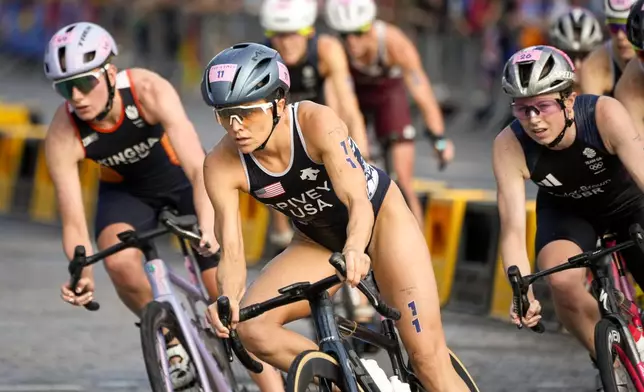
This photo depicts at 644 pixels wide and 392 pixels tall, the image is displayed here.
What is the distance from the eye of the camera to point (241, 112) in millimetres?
7277

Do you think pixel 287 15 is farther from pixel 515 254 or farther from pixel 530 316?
pixel 530 316

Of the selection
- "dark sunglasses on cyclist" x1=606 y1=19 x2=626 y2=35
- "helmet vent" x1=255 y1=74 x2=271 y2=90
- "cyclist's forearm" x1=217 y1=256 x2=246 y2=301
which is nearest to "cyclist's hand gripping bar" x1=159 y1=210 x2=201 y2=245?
"cyclist's forearm" x1=217 y1=256 x2=246 y2=301

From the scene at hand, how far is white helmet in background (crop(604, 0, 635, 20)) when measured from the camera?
1104 centimetres

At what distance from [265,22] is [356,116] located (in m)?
1.14

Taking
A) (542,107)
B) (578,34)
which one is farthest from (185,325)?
(578,34)

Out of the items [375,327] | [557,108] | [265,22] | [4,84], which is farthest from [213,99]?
[4,84]

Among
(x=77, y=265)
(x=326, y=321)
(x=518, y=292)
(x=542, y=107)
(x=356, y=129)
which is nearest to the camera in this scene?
(x=326, y=321)

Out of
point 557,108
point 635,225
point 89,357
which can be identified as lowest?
point 89,357

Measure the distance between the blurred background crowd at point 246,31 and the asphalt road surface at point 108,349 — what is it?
9.19 metres

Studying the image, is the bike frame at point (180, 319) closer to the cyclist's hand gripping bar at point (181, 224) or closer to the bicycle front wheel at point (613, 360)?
the cyclist's hand gripping bar at point (181, 224)

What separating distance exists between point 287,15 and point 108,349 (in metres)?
2.98

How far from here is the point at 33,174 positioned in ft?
63.9

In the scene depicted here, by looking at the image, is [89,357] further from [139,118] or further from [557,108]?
[557,108]

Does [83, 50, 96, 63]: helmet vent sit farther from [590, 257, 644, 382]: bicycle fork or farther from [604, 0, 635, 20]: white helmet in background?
[604, 0, 635, 20]: white helmet in background
